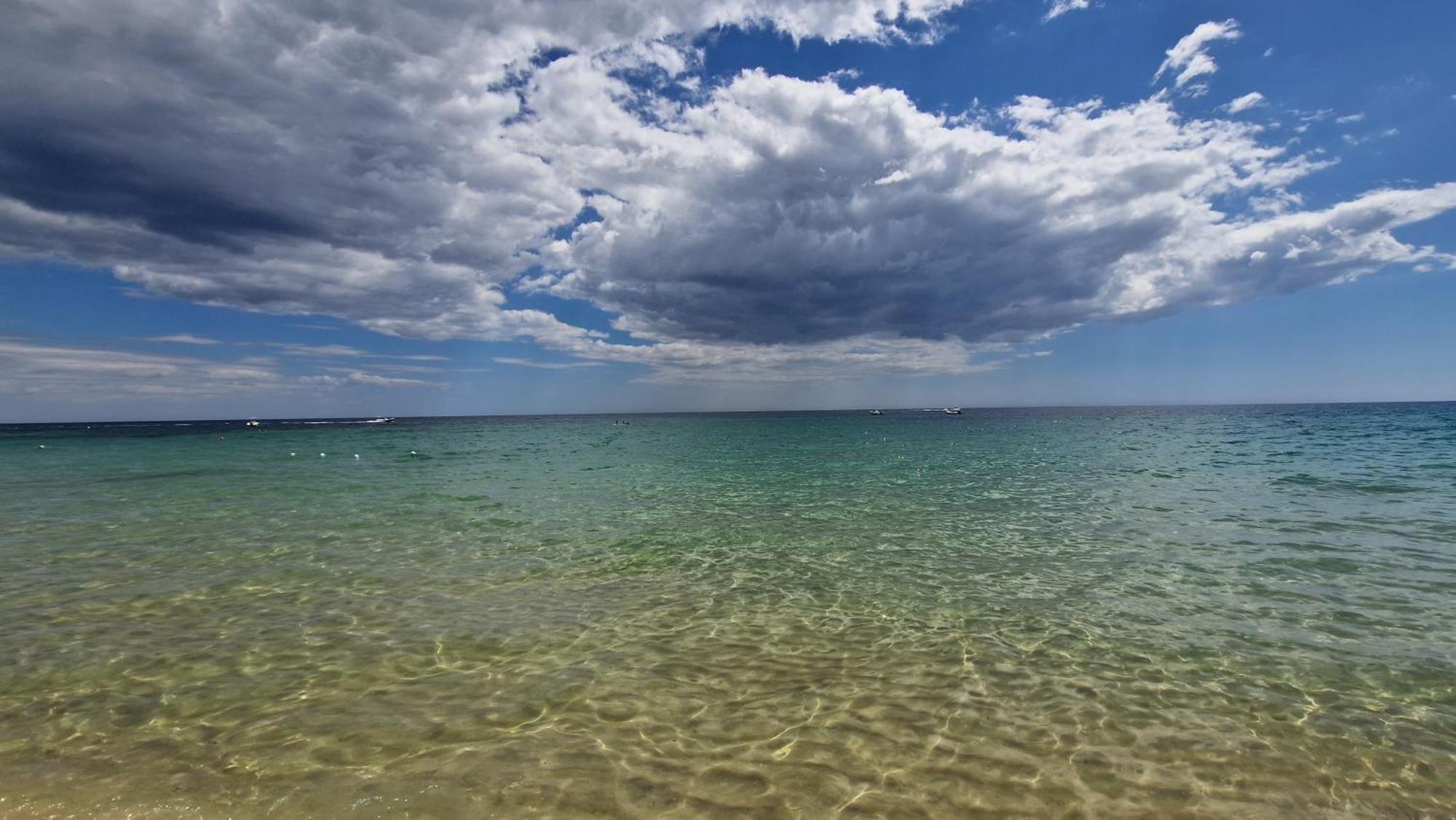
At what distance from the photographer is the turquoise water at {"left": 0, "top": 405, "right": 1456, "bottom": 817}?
6172 mm

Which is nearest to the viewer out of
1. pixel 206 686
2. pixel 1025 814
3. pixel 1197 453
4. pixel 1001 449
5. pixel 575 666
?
pixel 1025 814

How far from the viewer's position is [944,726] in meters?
7.29

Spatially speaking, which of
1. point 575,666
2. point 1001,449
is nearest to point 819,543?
point 575,666

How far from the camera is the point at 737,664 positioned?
921 cm

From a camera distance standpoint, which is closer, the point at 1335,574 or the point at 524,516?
the point at 1335,574

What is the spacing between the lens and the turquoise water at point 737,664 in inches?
243

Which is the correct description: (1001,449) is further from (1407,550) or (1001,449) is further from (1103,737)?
(1103,737)

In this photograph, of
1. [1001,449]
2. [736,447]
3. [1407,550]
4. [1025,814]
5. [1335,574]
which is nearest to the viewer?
[1025,814]

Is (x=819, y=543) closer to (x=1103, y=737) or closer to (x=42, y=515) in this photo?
(x=1103, y=737)

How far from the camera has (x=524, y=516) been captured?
73.8 ft

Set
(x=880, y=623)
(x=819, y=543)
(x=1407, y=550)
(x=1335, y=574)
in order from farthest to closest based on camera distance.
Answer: (x=819, y=543) → (x=1407, y=550) → (x=1335, y=574) → (x=880, y=623)

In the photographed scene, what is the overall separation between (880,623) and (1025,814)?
5.13 metres

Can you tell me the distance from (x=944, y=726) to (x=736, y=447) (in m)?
57.6

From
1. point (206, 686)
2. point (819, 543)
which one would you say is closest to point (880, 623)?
point (819, 543)
